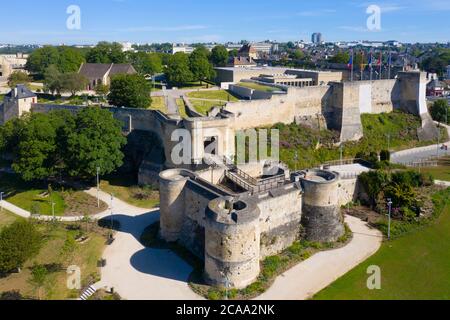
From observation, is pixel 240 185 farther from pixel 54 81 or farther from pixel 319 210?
pixel 54 81

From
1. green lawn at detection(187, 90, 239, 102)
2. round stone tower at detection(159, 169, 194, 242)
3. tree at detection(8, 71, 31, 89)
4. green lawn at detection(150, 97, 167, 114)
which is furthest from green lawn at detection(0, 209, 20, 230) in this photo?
tree at detection(8, 71, 31, 89)

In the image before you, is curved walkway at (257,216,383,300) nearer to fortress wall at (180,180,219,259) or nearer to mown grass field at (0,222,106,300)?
fortress wall at (180,180,219,259)

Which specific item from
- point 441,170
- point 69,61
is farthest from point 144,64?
point 441,170

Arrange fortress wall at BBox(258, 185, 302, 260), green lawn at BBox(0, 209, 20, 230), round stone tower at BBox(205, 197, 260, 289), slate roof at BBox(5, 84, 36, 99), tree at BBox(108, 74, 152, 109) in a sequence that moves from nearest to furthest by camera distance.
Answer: round stone tower at BBox(205, 197, 260, 289) < fortress wall at BBox(258, 185, 302, 260) < green lawn at BBox(0, 209, 20, 230) < tree at BBox(108, 74, 152, 109) < slate roof at BBox(5, 84, 36, 99)

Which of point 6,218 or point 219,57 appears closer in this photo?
point 6,218

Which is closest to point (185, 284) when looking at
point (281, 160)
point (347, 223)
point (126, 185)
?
point (347, 223)

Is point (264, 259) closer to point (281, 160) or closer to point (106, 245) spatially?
point (106, 245)
